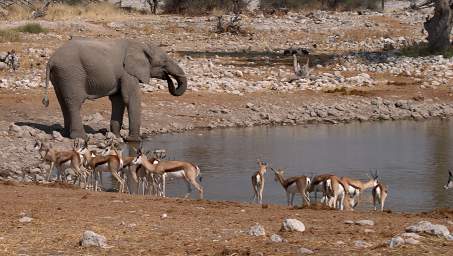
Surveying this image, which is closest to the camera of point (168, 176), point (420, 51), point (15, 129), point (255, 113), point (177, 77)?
point (168, 176)

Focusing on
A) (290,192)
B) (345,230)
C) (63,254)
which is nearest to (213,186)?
(290,192)

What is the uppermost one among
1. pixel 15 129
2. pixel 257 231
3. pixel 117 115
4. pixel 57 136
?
pixel 257 231

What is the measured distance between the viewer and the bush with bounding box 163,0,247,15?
58.4 m

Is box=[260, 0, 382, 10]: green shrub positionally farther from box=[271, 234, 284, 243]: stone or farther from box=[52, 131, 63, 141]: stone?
box=[271, 234, 284, 243]: stone

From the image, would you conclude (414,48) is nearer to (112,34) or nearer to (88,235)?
(112,34)

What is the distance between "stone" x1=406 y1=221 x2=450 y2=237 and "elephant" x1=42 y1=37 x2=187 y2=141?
1285cm

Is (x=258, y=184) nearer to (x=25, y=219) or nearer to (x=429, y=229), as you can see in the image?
(x=25, y=219)

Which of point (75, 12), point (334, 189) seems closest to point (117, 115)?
point (334, 189)

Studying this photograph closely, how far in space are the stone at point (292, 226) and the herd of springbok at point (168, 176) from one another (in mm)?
3768

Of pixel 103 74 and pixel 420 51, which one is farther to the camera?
pixel 420 51

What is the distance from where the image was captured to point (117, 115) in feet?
77.4

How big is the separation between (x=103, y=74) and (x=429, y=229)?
531 inches

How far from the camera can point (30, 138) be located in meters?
21.9

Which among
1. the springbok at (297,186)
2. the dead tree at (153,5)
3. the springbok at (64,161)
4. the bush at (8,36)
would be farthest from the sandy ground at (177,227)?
the dead tree at (153,5)
